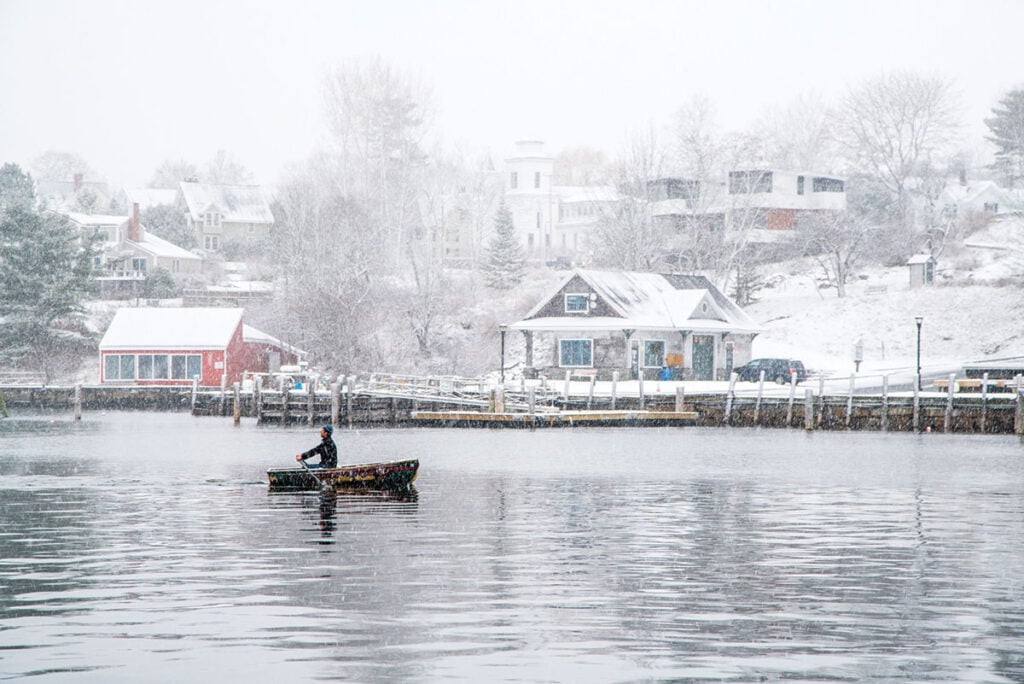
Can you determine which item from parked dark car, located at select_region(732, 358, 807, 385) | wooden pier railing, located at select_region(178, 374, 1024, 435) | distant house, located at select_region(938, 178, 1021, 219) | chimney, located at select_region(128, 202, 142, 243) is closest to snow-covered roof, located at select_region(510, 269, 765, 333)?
parked dark car, located at select_region(732, 358, 807, 385)

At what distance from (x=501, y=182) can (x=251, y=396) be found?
83.7 metres

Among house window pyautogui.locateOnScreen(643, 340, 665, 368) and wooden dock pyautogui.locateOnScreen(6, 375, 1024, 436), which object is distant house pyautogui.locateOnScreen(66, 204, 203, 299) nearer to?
wooden dock pyautogui.locateOnScreen(6, 375, 1024, 436)

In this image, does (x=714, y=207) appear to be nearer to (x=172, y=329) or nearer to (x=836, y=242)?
(x=836, y=242)

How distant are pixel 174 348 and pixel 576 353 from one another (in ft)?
78.0

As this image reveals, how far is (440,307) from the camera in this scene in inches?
3625

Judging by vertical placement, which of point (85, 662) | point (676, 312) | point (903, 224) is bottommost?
point (85, 662)

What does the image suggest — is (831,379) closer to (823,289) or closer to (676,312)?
(676,312)

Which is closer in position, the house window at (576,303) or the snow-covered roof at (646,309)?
the snow-covered roof at (646,309)

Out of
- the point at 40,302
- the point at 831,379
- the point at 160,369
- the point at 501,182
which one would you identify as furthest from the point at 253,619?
the point at 501,182

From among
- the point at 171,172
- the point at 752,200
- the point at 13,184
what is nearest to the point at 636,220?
the point at 752,200

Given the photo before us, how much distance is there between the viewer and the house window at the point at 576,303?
262 feet

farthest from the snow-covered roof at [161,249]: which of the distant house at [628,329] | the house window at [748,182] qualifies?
the distant house at [628,329]

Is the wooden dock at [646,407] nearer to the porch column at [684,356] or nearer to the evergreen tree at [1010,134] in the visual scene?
the porch column at [684,356]

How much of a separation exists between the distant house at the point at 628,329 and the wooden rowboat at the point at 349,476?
140 ft
